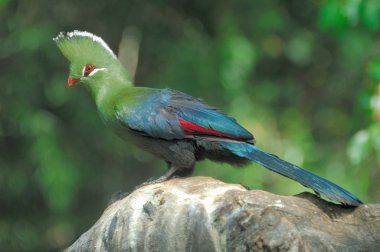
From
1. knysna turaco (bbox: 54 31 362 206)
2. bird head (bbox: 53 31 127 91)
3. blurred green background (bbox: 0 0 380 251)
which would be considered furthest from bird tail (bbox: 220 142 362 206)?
blurred green background (bbox: 0 0 380 251)

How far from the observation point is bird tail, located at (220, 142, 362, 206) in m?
3.20

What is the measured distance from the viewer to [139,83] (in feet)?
23.8

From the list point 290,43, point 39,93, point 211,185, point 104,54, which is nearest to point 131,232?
point 211,185

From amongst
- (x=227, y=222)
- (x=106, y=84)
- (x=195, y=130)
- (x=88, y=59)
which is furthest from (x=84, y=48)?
(x=227, y=222)

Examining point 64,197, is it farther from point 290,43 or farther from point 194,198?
point 194,198

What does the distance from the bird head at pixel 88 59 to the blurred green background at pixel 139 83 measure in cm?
218

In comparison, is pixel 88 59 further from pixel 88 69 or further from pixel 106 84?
pixel 106 84

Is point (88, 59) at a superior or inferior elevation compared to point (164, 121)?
superior

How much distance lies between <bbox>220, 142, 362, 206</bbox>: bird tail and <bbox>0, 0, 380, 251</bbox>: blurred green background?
2.45m

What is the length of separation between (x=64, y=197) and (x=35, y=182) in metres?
0.62

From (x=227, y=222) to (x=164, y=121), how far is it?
1031 millimetres

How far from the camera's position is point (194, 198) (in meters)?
3.31

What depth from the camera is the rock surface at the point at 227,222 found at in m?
2.97

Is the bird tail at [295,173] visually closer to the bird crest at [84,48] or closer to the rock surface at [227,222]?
the rock surface at [227,222]
